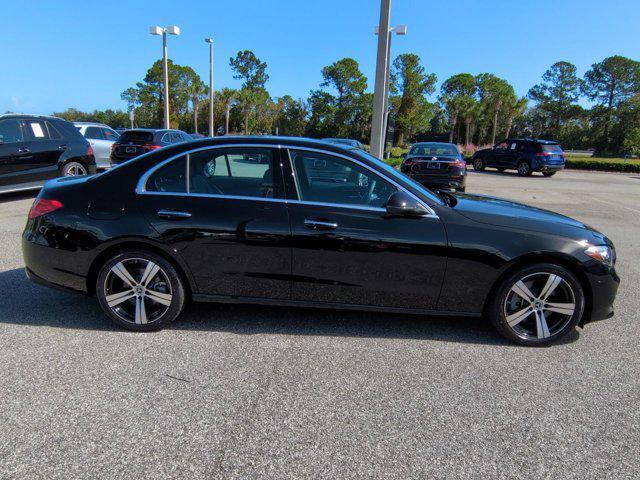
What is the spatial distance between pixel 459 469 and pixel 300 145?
2.56m

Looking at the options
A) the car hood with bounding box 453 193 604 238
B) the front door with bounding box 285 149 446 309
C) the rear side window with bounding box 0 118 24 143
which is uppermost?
the rear side window with bounding box 0 118 24 143

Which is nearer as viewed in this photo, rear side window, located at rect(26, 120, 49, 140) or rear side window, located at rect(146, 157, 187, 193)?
rear side window, located at rect(146, 157, 187, 193)

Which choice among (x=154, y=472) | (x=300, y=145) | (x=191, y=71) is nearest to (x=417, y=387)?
(x=154, y=472)

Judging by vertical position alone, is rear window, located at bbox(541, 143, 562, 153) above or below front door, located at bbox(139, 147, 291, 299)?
above

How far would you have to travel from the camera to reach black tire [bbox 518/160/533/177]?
2216 cm

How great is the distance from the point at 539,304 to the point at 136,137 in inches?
498

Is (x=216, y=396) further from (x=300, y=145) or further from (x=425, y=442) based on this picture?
(x=300, y=145)

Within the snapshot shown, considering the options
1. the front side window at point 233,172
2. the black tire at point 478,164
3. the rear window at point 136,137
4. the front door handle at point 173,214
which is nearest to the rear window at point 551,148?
the black tire at point 478,164

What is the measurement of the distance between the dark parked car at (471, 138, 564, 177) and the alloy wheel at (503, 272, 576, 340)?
20445mm

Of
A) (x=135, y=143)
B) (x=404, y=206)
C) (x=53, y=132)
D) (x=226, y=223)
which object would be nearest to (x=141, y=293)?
(x=226, y=223)

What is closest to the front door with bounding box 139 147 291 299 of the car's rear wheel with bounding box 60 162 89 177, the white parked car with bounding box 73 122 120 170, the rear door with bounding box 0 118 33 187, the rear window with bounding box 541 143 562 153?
the rear door with bounding box 0 118 33 187

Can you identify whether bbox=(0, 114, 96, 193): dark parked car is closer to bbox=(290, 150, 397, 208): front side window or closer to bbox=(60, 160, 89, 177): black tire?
bbox=(60, 160, 89, 177): black tire

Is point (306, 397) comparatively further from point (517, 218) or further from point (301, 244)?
point (517, 218)

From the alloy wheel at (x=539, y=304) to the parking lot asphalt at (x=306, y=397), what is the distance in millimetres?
187
